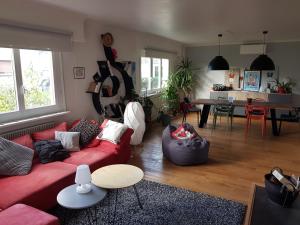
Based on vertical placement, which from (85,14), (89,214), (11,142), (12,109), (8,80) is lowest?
(89,214)

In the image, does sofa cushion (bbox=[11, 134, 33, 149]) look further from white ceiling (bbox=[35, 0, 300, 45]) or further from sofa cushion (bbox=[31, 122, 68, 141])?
white ceiling (bbox=[35, 0, 300, 45])

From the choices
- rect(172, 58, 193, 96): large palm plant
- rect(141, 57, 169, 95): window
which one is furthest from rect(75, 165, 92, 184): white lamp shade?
rect(172, 58, 193, 96): large palm plant

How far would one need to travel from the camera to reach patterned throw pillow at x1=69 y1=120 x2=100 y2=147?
11.4 ft

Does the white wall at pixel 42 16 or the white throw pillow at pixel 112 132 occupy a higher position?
the white wall at pixel 42 16

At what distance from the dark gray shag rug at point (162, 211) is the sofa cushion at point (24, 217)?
57 centimetres

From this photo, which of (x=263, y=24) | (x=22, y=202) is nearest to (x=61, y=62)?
(x=22, y=202)

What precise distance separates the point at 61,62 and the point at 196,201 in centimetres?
273

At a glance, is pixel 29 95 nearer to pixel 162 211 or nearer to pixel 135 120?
pixel 135 120

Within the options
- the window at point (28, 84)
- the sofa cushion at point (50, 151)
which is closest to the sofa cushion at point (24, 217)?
the sofa cushion at point (50, 151)

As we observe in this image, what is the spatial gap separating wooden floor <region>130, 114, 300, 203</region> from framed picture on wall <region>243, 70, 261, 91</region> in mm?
2204

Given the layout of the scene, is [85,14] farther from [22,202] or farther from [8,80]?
[22,202]

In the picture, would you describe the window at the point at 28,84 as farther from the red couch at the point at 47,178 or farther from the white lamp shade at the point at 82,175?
the white lamp shade at the point at 82,175

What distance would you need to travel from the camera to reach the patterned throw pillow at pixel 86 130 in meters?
3.47

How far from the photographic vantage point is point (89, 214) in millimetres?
2502
